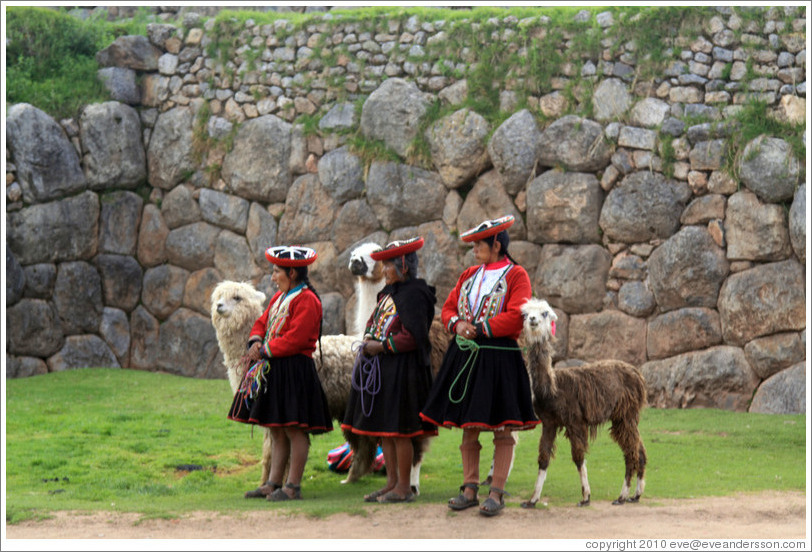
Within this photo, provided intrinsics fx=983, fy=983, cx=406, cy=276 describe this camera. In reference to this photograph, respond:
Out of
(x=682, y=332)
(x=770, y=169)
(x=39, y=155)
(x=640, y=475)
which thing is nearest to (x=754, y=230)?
(x=770, y=169)

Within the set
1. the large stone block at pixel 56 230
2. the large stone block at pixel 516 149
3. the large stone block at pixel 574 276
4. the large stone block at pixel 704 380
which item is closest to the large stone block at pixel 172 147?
the large stone block at pixel 56 230

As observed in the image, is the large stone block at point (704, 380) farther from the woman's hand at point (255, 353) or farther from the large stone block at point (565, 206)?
the woman's hand at point (255, 353)

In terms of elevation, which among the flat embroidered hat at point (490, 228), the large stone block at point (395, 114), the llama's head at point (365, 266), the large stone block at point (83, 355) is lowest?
the large stone block at point (83, 355)

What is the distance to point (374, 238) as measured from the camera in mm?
10219

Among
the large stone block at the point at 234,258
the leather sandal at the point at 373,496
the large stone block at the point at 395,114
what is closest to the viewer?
the leather sandal at the point at 373,496

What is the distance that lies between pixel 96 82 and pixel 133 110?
1.73 ft

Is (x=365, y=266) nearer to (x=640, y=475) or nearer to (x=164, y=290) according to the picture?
(x=640, y=475)

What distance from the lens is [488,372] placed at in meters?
5.03

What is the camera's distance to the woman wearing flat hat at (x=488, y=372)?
196 inches

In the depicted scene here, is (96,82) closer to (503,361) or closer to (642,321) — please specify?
(642,321)

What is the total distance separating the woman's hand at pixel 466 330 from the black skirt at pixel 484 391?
69mm

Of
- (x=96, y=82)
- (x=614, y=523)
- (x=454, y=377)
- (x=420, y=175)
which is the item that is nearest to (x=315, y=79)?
(x=420, y=175)

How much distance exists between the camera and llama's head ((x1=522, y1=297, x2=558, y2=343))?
497 centimetres

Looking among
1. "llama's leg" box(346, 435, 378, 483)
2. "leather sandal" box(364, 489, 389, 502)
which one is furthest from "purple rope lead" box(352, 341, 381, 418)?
"llama's leg" box(346, 435, 378, 483)
